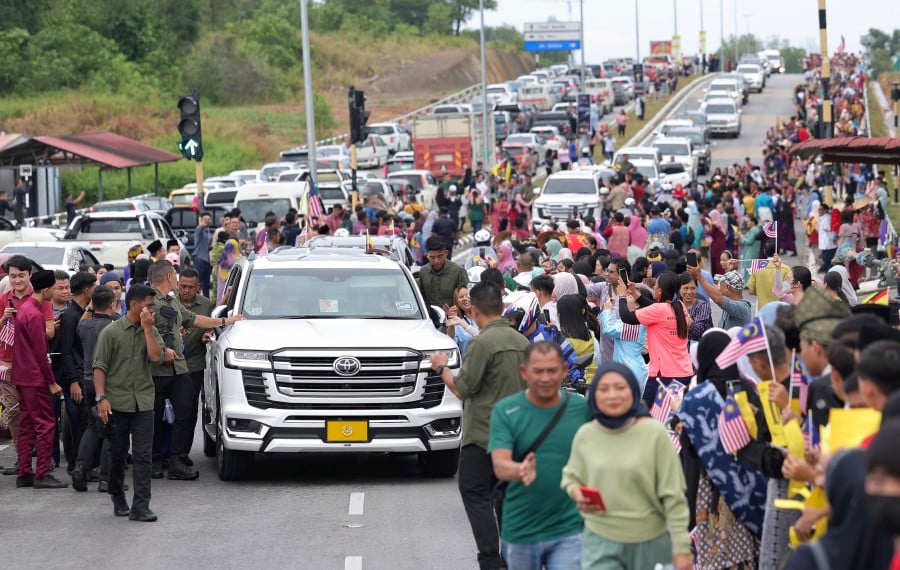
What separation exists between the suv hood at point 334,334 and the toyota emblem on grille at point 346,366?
0.41 ft

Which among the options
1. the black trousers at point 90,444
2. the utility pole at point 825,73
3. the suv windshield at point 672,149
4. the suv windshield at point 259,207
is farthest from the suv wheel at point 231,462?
the suv windshield at point 672,149

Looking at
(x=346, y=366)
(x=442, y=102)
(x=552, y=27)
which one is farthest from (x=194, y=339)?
(x=552, y=27)

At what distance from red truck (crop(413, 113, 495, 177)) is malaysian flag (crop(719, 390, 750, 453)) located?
4657 cm

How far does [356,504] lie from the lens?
1269 centimetres

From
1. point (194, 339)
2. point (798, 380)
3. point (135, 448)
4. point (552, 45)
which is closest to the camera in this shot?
point (798, 380)

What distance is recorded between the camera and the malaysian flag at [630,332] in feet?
43.1

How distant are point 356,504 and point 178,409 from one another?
2007 mm

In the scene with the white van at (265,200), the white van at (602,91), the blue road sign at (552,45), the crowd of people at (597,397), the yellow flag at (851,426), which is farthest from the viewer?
the blue road sign at (552,45)

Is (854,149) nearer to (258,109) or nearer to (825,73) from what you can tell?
(825,73)

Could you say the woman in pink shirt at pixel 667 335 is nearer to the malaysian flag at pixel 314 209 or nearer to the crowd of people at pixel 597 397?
the crowd of people at pixel 597 397

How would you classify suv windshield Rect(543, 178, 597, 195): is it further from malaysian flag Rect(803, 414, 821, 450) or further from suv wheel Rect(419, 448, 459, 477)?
malaysian flag Rect(803, 414, 821, 450)

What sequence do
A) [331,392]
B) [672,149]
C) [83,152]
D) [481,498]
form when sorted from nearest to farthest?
1. [481,498]
2. [331,392]
3. [83,152]
4. [672,149]

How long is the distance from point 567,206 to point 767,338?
31.9 m

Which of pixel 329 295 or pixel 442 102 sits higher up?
pixel 442 102
